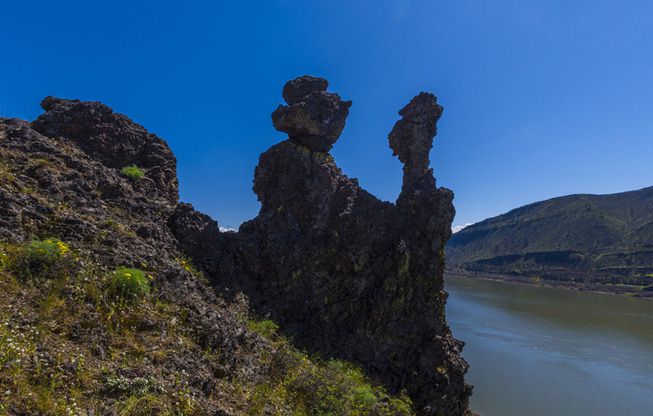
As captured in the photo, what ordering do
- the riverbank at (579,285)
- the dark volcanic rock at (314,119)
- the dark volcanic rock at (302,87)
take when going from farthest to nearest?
the riverbank at (579,285) < the dark volcanic rock at (302,87) < the dark volcanic rock at (314,119)

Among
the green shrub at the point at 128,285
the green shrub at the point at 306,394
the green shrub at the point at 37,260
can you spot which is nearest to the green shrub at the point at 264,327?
the green shrub at the point at 306,394

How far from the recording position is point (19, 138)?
11781 mm

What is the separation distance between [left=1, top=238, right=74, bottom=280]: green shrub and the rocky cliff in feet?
0.09

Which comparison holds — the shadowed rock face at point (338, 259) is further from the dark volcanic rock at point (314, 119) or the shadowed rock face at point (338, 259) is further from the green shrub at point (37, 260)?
the green shrub at point (37, 260)

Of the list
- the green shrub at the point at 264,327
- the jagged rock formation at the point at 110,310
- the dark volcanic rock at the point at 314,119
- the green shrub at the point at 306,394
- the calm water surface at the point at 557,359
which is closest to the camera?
the jagged rock formation at the point at 110,310

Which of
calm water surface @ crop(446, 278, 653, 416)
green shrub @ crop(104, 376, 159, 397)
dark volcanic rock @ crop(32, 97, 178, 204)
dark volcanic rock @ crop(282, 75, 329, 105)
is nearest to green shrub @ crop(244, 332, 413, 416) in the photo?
green shrub @ crop(104, 376, 159, 397)

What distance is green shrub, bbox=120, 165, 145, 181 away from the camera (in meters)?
13.7

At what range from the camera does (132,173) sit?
45.3 ft

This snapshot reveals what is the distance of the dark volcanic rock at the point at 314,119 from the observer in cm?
1906

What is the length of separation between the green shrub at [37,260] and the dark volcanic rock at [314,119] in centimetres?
1300

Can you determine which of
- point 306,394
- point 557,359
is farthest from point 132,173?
point 557,359

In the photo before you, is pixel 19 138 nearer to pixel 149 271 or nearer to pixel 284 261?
pixel 149 271

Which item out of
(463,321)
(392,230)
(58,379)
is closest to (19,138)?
(58,379)

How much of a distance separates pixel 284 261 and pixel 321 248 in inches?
74.4
